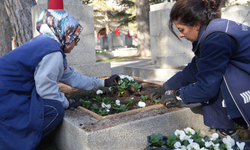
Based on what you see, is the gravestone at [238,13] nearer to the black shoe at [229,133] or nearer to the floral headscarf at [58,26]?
the black shoe at [229,133]

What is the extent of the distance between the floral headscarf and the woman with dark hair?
40.6 inches

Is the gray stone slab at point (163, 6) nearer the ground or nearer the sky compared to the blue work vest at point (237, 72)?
nearer the sky

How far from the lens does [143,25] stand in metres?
12.2

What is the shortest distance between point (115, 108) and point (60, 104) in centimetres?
56

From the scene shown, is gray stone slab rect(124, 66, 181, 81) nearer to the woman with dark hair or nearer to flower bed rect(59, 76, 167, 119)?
→ flower bed rect(59, 76, 167, 119)

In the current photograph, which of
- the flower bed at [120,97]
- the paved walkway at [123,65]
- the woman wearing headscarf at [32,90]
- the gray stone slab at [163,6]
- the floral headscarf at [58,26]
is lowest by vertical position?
the paved walkway at [123,65]

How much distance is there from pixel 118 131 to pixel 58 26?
3.88 feet

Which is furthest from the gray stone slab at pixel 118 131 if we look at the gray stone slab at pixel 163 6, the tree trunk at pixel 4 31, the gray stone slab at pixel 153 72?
the tree trunk at pixel 4 31

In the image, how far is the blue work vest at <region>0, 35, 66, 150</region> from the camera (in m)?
1.84

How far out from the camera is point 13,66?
6.53ft

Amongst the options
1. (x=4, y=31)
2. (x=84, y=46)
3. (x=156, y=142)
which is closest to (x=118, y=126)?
(x=156, y=142)

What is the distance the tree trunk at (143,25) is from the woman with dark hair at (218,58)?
10339mm

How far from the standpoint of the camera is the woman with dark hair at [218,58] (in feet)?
5.50

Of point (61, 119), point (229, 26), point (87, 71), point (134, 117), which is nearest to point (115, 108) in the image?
point (134, 117)
